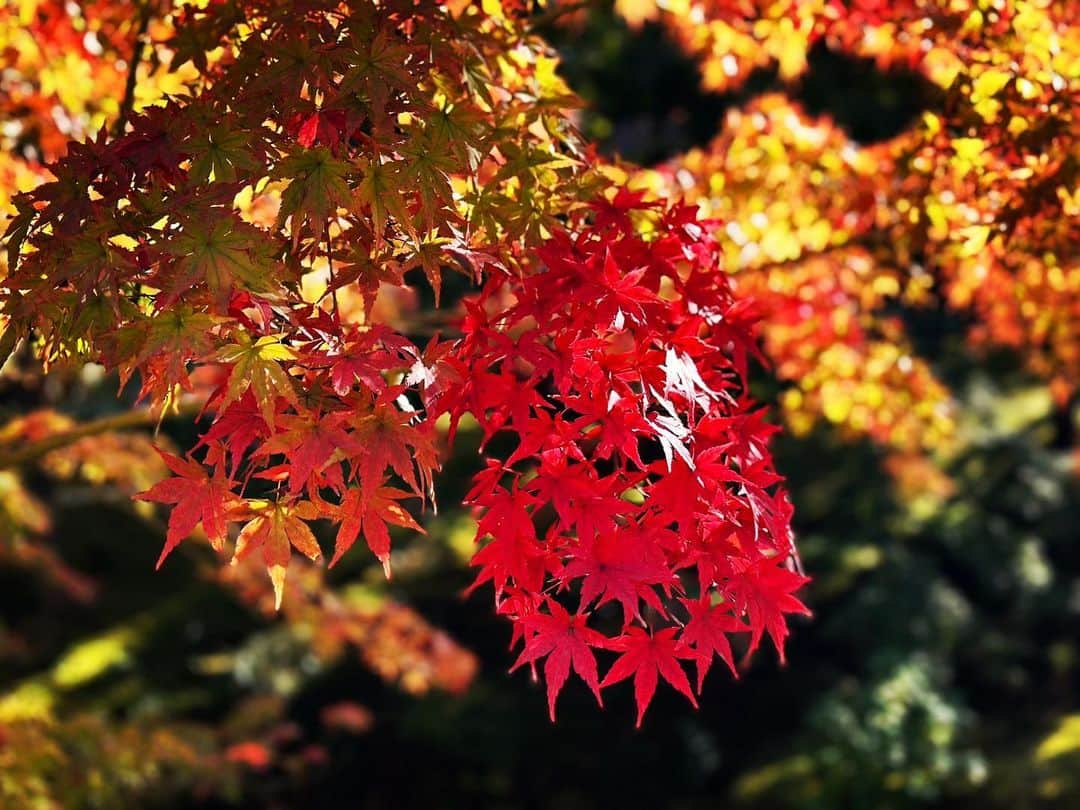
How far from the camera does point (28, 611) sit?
8633mm

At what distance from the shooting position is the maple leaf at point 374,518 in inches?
66.7

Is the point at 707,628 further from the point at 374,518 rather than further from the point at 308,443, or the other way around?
the point at 308,443

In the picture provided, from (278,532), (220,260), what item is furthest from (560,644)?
(220,260)

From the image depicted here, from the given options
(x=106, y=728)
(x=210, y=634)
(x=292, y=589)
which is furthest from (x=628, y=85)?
(x=106, y=728)

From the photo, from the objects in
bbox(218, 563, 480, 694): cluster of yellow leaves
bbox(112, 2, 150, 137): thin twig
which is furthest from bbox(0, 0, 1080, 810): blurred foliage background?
bbox(112, 2, 150, 137): thin twig

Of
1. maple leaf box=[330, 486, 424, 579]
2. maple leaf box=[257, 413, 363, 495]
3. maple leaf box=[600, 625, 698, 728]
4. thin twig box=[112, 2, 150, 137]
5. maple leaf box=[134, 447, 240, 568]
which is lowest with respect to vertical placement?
maple leaf box=[600, 625, 698, 728]

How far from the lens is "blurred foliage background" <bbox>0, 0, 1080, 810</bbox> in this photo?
6648mm

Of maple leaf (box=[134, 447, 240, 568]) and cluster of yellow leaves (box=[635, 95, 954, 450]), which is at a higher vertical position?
maple leaf (box=[134, 447, 240, 568])

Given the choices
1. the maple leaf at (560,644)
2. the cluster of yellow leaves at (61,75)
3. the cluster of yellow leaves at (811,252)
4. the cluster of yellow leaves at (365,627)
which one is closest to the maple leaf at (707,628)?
the maple leaf at (560,644)

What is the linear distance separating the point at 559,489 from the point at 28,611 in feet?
25.9

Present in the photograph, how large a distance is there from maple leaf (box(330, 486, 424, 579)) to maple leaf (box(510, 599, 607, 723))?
0.69 ft

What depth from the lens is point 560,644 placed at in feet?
5.64

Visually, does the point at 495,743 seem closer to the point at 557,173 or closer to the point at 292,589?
the point at 292,589

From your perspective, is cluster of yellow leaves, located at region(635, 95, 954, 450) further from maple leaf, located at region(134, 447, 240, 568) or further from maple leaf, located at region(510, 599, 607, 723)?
maple leaf, located at region(134, 447, 240, 568)
